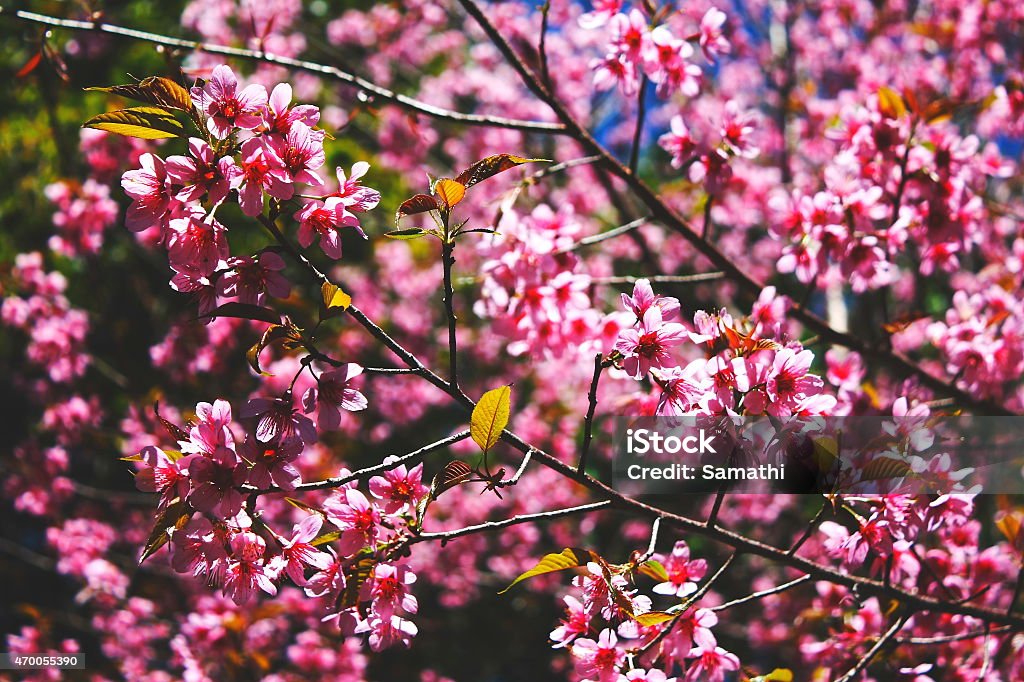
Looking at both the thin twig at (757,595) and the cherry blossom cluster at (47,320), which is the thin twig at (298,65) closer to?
the thin twig at (757,595)

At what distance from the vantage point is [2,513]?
173 inches

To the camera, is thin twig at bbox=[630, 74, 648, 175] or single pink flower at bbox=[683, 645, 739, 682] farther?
thin twig at bbox=[630, 74, 648, 175]

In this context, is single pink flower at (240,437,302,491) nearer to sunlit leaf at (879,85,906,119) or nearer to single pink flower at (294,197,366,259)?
single pink flower at (294,197,366,259)

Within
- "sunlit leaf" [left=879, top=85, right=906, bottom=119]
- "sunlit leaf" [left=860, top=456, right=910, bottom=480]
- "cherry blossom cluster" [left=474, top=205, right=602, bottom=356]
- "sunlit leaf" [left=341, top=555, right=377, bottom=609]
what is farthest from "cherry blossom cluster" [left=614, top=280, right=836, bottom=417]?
"sunlit leaf" [left=879, top=85, right=906, bottom=119]

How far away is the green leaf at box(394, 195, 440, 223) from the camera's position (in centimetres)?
103

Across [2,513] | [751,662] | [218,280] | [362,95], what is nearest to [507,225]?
[362,95]

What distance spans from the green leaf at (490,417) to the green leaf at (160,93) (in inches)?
23.2

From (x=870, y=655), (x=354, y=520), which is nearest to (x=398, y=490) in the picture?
(x=354, y=520)

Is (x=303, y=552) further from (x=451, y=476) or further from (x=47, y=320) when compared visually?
(x=47, y=320)

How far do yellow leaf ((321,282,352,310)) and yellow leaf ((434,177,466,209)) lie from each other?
0.65 feet

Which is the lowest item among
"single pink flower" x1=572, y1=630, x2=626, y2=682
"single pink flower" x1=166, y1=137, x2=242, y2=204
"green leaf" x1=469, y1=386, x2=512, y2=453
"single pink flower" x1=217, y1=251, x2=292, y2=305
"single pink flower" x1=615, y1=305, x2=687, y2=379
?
"single pink flower" x1=572, y1=630, x2=626, y2=682

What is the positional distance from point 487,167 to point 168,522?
2.26 ft

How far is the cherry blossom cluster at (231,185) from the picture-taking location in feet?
3.34

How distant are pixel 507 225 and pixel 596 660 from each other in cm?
108
